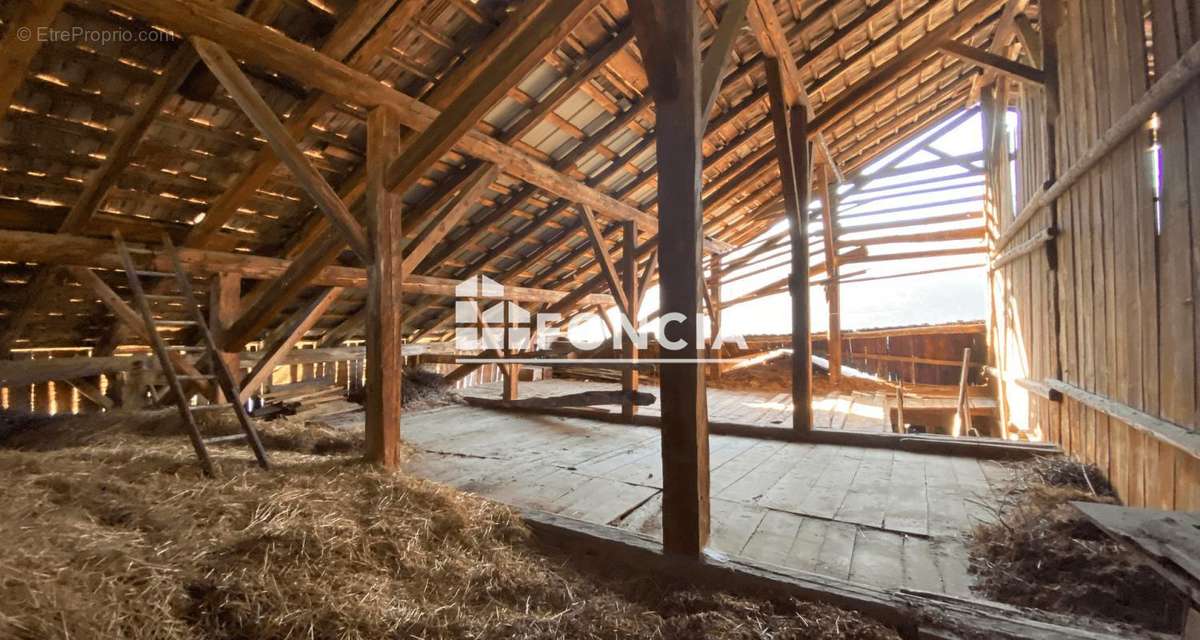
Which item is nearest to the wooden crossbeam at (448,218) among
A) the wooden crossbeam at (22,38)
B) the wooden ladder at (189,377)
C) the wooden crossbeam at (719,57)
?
the wooden ladder at (189,377)

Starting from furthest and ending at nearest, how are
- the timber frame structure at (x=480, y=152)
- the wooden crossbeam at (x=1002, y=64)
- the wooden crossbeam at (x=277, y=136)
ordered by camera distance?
the wooden crossbeam at (x=1002, y=64), the wooden crossbeam at (x=277, y=136), the timber frame structure at (x=480, y=152)

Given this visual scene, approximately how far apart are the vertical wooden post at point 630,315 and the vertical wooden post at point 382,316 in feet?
7.64

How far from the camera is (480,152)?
414 centimetres

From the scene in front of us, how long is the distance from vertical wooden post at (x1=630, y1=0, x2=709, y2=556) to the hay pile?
1131 mm

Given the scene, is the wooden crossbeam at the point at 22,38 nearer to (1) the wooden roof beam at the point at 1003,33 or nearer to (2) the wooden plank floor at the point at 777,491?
(2) the wooden plank floor at the point at 777,491

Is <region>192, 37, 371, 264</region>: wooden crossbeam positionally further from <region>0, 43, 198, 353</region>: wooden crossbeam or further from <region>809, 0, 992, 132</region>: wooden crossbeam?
<region>809, 0, 992, 132</region>: wooden crossbeam

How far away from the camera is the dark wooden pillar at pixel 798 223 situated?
412 cm

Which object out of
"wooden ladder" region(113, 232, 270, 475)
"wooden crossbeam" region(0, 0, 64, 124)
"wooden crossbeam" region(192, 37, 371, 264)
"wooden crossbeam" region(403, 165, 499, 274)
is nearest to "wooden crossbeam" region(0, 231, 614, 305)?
"wooden ladder" region(113, 232, 270, 475)

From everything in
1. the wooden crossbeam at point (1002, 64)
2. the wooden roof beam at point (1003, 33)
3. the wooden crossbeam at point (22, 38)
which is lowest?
the wooden crossbeam at point (22, 38)

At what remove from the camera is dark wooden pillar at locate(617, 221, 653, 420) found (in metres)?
5.06

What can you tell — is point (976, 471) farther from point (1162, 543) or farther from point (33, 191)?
point (33, 191)

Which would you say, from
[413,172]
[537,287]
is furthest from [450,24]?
[537,287]

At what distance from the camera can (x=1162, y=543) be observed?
119 centimetres

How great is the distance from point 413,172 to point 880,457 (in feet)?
12.8
